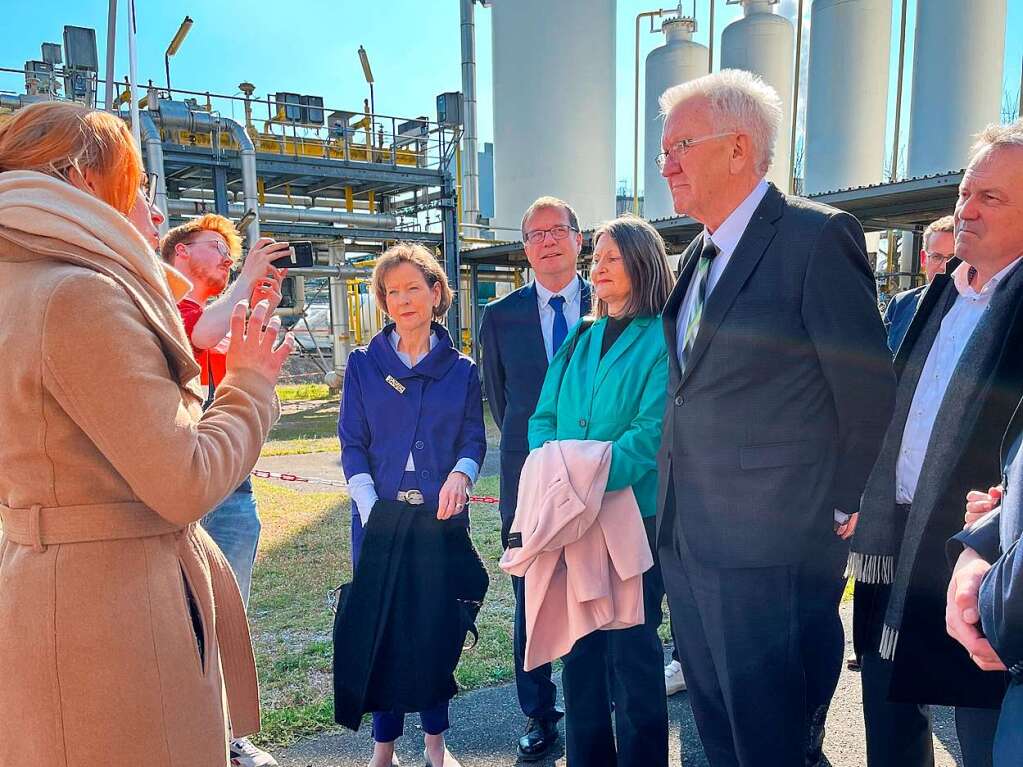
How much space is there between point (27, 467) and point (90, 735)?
501 millimetres

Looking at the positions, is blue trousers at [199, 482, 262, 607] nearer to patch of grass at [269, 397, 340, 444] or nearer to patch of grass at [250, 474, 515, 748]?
patch of grass at [250, 474, 515, 748]

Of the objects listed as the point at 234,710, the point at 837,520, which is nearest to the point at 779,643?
the point at 837,520

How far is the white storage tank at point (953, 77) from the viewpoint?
10.9 metres

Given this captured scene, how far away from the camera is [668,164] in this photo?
2.13m

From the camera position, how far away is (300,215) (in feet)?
54.6

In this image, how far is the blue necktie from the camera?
10.5 feet

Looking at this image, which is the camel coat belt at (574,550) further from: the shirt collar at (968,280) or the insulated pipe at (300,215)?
the insulated pipe at (300,215)

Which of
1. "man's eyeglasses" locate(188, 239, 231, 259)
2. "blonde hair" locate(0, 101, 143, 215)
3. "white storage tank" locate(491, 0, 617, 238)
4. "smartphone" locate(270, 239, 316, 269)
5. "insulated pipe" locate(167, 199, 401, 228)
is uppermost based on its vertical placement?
"white storage tank" locate(491, 0, 617, 238)

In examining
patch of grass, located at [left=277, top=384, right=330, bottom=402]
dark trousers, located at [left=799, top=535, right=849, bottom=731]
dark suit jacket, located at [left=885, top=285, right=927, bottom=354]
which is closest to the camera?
dark trousers, located at [left=799, top=535, right=849, bottom=731]

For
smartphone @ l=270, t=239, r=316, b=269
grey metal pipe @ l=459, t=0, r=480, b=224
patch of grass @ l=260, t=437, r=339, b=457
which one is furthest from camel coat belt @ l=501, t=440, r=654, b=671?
grey metal pipe @ l=459, t=0, r=480, b=224

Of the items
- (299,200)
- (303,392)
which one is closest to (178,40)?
(299,200)

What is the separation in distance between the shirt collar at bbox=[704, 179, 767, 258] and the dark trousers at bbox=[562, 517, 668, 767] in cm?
121

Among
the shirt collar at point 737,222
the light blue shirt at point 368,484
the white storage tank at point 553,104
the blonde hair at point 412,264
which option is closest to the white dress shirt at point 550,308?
the blonde hair at point 412,264

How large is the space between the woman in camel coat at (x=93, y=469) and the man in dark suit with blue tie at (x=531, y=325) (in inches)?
72.0
